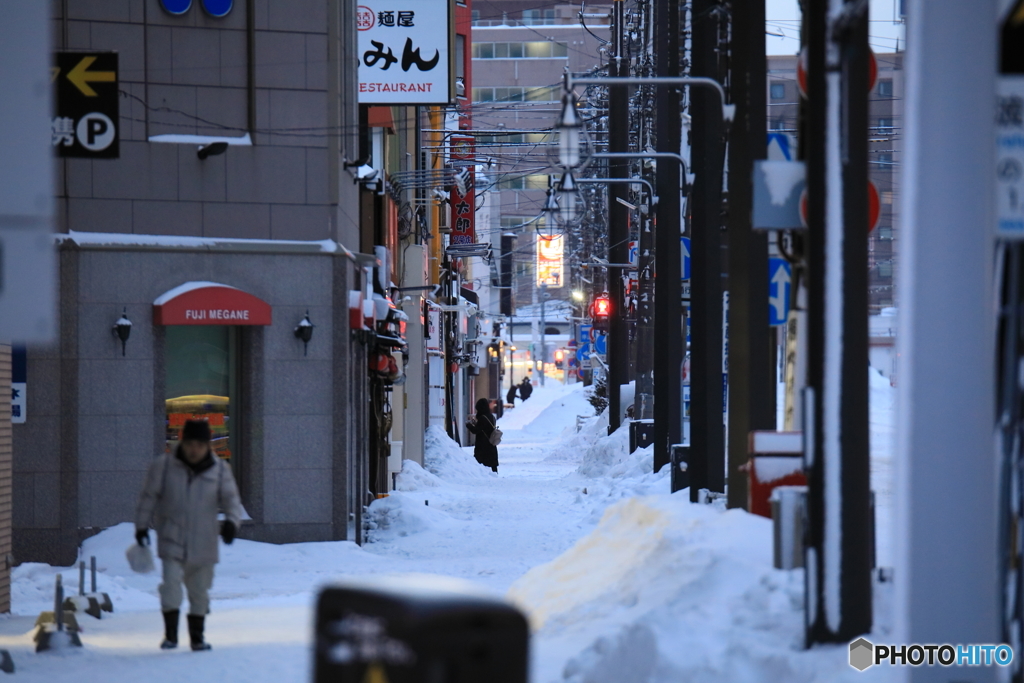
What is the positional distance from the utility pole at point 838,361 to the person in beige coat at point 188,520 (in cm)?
478

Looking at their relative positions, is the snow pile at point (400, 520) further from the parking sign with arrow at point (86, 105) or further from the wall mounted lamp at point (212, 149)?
the parking sign with arrow at point (86, 105)

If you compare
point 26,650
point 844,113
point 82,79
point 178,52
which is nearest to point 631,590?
point 844,113

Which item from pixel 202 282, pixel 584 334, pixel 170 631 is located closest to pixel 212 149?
pixel 202 282

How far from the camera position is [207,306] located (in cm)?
1689

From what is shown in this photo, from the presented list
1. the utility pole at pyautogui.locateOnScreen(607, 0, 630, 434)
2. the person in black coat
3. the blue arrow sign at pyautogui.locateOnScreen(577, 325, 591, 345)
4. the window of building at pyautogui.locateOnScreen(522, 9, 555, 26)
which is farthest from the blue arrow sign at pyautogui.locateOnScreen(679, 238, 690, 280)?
the window of building at pyautogui.locateOnScreen(522, 9, 555, 26)

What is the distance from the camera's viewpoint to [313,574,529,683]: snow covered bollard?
3877 mm

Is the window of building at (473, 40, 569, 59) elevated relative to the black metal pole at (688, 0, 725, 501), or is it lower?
elevated

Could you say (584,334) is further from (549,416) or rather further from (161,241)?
(161,241)

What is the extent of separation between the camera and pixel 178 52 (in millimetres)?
17469

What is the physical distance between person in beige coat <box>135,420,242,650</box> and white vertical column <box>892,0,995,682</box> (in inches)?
235

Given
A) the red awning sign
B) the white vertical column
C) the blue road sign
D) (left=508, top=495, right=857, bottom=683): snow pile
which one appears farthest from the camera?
the red awning sign

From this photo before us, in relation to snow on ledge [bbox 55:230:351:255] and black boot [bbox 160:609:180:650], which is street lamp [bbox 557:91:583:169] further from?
black boot [bbox 160:609:180:650]

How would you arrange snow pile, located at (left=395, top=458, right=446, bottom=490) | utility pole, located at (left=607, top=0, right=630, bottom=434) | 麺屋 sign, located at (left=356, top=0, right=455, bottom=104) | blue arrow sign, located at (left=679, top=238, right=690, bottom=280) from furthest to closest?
1. utility pole, located at (left=607, top=0, right=630, bottom=434)
2. snow pile, located at (left=395, top=458, right=446, bottom=490)
3. 麺屋 sign, located at (left=356, top=0, right=455, bottom=104)
4. blue arrow sign, located at (left=679, top=238, right=690, bottom=280)

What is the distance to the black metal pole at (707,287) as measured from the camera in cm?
1667
